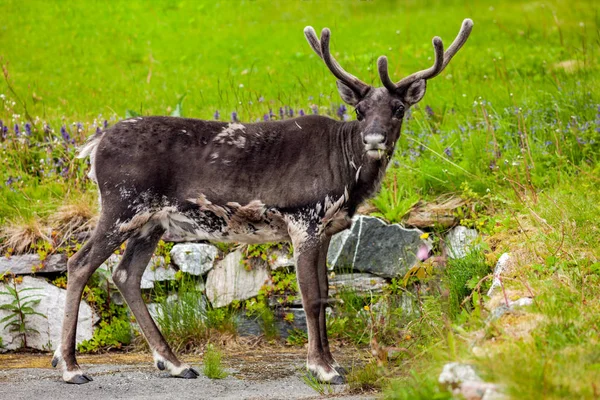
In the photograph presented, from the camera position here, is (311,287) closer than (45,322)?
Yes

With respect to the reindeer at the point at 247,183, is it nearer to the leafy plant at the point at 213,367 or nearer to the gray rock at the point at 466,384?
the leafy plant at the point at 213,367

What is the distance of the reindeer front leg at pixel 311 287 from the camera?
653 cm

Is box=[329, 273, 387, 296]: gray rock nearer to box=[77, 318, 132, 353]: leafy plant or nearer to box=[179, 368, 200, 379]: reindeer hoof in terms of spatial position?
box=[179, 368, 200, 379]: reindeer hoof

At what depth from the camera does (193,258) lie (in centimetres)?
812

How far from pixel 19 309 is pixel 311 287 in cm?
291

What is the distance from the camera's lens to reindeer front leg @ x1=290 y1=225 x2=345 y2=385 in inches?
257

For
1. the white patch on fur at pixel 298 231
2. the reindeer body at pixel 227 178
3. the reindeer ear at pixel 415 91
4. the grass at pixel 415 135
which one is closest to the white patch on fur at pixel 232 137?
the reindeer body at pixel 227 178

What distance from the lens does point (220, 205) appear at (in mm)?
6750

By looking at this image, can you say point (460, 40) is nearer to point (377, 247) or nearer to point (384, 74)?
point (384, 74)

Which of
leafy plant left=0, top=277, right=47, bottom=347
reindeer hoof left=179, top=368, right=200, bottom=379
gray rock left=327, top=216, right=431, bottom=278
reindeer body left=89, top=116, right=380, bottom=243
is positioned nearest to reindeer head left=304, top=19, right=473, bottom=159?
reindeer body left=89, top=116, right=380, bottom=243

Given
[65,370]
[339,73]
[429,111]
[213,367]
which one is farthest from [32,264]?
[429,111]

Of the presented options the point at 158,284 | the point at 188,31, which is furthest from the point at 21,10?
the point at 158,284

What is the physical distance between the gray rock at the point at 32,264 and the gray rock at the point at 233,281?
1.40 meters

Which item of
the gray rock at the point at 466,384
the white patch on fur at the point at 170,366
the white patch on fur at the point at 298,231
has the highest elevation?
the white patch on fur at the point at 298,231
